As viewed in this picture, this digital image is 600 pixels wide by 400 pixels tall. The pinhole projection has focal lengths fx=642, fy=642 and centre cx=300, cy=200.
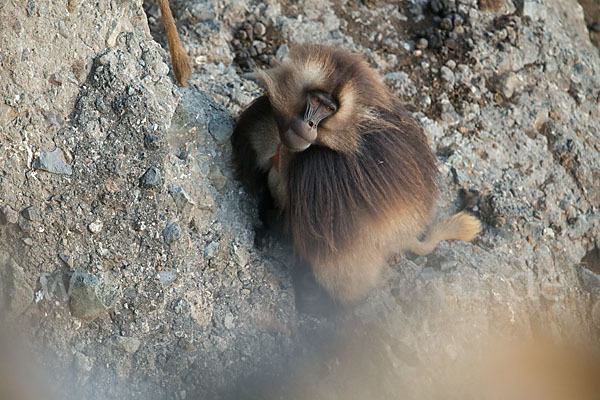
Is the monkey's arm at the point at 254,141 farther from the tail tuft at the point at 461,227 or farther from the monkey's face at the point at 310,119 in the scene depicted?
the tail tuft at the point at 461,227

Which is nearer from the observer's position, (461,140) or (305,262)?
(305,262)

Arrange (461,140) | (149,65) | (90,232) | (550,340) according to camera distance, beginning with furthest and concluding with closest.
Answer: (461,140)
(550,340)
(149,65)
(90,232)

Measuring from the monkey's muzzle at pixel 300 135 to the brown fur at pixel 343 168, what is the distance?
0.28 feet

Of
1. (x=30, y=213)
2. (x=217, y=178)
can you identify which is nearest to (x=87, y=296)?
(x=30, y=213)

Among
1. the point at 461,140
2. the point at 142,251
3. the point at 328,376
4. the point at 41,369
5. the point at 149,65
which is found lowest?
the point at 328,376

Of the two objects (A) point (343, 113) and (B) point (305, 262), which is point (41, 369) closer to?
(B) point (305, 262)

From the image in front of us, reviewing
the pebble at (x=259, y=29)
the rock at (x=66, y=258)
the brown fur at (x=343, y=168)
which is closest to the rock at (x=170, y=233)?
the rock at (x=66, y=258)

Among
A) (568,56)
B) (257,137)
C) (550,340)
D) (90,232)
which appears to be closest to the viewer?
(90,232)

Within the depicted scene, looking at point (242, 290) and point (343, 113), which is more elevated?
point (343, 113)

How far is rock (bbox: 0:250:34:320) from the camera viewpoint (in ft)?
8.04

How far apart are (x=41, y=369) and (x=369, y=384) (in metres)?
1.46

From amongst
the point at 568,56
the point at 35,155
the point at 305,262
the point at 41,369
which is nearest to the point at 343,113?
the point at 305,262

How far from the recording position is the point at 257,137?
315cm

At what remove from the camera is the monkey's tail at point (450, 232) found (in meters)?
3.44
